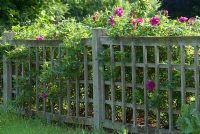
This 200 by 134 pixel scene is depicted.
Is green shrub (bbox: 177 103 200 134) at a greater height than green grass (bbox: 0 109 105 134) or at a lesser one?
greater

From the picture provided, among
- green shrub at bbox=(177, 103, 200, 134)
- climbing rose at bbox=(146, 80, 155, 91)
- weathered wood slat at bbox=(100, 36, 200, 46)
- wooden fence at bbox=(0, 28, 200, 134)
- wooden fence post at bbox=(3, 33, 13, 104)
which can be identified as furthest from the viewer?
wooden fence post at bbox=(3, 33, 13, 104)

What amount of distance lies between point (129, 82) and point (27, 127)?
5.68 feet

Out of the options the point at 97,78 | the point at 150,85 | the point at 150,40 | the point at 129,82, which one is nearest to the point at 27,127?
the point at 97,78

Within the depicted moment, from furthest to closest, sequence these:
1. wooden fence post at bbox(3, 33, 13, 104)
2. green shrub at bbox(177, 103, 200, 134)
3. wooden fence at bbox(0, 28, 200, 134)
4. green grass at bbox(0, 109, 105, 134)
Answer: wooden fence post at bbox(3, 33, 13, 104)
green grass at bbox(0, 109, 105, 134)
wooden fence at bbox(0, 28, 200, 134)
green shrub at bbox(177, 103, 200, 134)

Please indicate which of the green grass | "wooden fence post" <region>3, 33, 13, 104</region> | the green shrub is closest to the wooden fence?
the green grass

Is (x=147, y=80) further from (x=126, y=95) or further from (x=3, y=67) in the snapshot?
(x=3, y=67)

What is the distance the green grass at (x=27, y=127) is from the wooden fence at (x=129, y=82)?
312 millimetres

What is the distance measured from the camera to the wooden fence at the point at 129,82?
622 cm

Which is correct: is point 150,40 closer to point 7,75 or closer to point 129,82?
point 129,82

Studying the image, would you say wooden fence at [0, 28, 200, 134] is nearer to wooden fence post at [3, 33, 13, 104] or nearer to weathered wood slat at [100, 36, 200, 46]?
weathered wood slat at [100, 36, 200, 46]

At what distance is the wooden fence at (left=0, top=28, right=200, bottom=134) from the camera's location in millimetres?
6219

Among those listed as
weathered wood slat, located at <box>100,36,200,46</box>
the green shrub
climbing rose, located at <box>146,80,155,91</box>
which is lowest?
the green shrub

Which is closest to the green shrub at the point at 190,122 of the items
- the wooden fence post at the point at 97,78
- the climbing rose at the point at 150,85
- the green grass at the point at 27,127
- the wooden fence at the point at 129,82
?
the wooden fence at the point at 129,82

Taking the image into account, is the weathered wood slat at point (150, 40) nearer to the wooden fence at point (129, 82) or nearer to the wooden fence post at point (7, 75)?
the wooden fence at point (129, 82)
